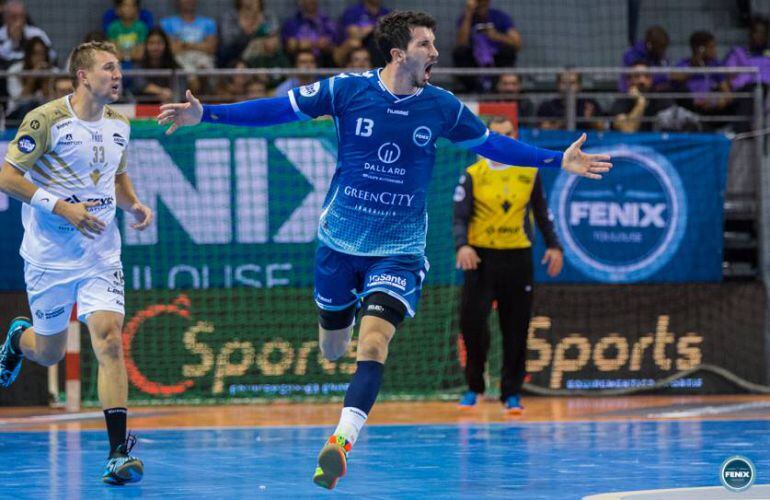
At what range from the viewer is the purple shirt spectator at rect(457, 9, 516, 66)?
16875 millimetres

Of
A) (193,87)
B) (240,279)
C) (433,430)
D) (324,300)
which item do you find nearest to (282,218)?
(240,279)

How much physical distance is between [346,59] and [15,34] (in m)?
3.96

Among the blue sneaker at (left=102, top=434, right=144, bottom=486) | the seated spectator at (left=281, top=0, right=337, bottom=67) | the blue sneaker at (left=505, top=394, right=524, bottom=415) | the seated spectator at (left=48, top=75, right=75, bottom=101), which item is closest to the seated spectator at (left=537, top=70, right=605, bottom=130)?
the seated spectator at (left=281, top=0, right=337, bottom=67)

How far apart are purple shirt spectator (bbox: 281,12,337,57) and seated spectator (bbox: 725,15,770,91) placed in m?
5.07

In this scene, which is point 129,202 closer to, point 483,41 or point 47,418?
point 47,418

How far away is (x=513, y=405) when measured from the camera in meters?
12.3

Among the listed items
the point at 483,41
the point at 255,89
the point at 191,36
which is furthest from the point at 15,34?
the point at 483,41

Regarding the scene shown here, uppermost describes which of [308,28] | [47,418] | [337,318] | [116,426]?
[308,28]

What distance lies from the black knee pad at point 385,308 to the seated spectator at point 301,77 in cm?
801

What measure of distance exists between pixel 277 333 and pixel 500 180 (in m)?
2.98

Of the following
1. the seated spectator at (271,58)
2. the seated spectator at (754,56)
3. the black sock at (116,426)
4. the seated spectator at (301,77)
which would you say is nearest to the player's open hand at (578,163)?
the black sock at (116,426)

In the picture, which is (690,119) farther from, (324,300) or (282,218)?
(324,300)

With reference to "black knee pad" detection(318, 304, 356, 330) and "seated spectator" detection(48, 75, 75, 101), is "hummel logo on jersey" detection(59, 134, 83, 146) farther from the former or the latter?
"seated spectator" detection(48, 75, 75, 101)

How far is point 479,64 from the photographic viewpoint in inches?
663
